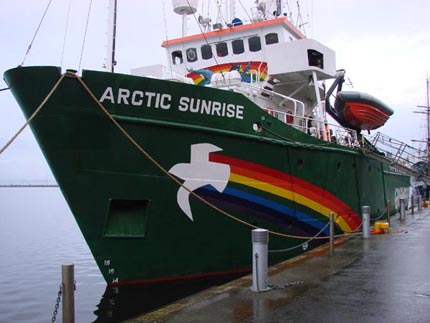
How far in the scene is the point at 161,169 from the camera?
275 inches

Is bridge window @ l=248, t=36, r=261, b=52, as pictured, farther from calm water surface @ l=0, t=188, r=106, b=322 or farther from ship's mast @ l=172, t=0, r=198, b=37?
calm water surface @ l=0, t=188, r=106, b=322

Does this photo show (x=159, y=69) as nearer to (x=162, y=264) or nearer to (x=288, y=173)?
(x=288, y=173)

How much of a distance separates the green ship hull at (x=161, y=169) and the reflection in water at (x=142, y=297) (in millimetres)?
160

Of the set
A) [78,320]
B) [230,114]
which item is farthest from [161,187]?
[78,320]

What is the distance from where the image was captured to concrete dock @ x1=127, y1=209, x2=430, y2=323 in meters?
4.44

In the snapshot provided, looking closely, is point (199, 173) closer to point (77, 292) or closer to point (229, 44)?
point (77, 292)

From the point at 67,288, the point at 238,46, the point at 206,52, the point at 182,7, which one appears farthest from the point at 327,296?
the point at 182,7

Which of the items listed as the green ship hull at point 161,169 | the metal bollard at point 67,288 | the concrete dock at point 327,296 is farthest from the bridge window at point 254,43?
the metal bollard at point 67,288

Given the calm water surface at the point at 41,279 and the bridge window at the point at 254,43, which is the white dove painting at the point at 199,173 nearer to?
the calm water surface at the point at 41,279

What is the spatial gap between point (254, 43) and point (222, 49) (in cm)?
88

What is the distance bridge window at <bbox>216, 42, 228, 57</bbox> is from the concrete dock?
6172 millimetres

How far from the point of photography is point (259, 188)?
314 inches

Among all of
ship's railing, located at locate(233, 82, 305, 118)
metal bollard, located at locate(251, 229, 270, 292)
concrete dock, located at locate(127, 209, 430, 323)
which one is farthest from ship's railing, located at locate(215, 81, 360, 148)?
metal bollard, located at locate(251, 229, 270, 292)

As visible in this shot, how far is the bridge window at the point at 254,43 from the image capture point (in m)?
11.7
